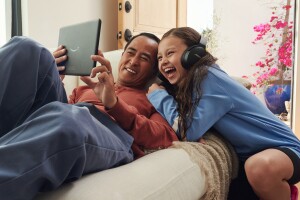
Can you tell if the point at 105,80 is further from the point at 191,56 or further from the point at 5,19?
the point at 5,19

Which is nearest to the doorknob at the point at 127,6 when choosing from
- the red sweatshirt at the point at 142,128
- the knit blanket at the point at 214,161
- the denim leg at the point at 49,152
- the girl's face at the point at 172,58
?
the girl's face at the point at 172,58


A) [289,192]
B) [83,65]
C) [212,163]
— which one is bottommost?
[289,192]

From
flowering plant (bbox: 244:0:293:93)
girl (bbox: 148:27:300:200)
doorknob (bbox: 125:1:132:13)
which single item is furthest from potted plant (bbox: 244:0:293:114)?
girl (bbox: 148:27:300:200)

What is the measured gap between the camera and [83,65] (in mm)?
958

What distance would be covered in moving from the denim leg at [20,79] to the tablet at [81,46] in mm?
223

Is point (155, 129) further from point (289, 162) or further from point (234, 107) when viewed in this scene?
point (289, 162)

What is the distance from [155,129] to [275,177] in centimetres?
39

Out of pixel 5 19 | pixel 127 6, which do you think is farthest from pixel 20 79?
pixel 127 6

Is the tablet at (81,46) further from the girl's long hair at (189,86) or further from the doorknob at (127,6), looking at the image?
the doorknob at (127,6)

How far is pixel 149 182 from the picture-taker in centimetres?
62

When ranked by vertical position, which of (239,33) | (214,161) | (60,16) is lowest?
(214,161)

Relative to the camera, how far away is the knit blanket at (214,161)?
0.81 m

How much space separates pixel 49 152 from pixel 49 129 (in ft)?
0.14

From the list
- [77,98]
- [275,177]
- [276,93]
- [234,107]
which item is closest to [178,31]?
[234,107]
